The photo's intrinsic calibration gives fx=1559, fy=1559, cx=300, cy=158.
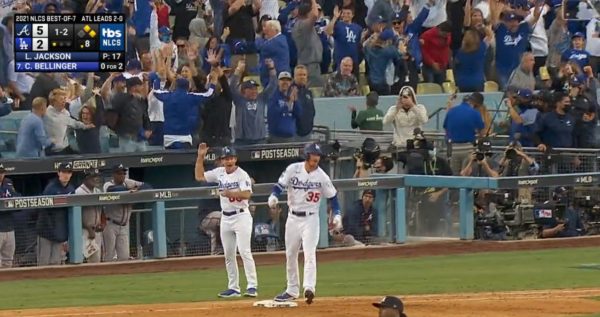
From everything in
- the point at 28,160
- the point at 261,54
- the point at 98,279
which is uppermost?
the point at 261,54

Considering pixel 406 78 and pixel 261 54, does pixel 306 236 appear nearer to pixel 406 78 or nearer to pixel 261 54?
pixel 261 54

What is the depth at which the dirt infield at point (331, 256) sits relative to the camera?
774 inches

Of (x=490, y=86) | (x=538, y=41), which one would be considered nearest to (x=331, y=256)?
(x=490, y=86)

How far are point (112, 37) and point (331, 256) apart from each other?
423 cm

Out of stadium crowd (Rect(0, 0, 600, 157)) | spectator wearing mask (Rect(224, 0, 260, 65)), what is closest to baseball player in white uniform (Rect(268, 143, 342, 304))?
stadium crowd (Rect(0, 0, 600, 157))

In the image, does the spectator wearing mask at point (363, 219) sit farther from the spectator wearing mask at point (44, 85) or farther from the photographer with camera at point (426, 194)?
the spectator wearing mask at point (44, 85)

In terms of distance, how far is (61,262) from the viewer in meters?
19.8

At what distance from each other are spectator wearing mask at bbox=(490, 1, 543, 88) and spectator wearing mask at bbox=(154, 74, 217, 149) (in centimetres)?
601

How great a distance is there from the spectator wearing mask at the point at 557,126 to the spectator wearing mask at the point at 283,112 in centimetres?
358

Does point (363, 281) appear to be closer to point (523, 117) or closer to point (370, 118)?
point (370, 118)

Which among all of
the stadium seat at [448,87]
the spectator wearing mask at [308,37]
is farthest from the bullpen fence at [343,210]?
the stadium seat at [448,87]

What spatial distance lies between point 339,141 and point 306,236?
7.17 m

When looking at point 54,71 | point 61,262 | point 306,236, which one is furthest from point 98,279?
point 306,236

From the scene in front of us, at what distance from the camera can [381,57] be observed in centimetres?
2395
